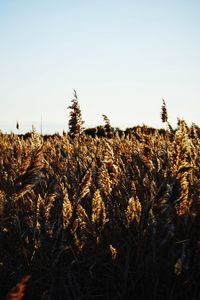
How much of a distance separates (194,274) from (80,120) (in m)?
5.59

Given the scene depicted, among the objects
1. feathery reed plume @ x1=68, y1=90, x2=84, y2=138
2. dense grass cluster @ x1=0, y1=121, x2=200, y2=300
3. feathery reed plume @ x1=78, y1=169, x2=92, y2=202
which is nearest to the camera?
dense grass cluster @ x1=0, y1=121, x2=200, y2=300

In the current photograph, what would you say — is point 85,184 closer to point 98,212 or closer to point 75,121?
point 98,212

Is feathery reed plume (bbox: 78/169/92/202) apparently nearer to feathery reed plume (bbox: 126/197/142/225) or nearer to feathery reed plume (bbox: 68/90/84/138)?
feathery reed plume (bbox: 126/197/142/225)

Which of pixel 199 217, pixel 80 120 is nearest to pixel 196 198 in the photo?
pixel 199 217

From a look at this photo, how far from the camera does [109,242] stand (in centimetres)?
216

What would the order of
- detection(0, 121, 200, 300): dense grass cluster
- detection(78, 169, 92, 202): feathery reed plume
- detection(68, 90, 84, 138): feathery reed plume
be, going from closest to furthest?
detection(0, 121, 200, 300): dense grass cluster < detection(78, 169, 92, 202): feathery reed plume < detection(68, 90, 84, 138): feathery reed plume

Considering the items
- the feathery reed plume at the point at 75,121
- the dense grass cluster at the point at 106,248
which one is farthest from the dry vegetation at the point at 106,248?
the feathery reed plume at the point at 75,121

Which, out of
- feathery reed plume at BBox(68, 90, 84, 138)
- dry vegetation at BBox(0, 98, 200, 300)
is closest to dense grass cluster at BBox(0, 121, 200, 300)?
dry vegetation at BBox(0, 98, 200, 300)

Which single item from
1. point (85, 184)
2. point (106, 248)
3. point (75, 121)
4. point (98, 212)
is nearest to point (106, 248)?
point (106, 248)

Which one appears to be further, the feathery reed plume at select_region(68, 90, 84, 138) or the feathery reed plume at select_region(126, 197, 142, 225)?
the feathery reed plume at select_region(68, 90, 84, 138)

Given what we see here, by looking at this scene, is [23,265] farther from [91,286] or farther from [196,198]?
[196,198]

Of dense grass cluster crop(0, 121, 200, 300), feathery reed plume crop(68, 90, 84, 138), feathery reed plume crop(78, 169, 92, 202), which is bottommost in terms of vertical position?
dense grass cluster crop(0, 121, 200, 300)

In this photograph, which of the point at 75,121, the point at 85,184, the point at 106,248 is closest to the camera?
the point at 85,184

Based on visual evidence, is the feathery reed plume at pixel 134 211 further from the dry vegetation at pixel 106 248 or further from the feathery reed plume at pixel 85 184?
the feathery reed plume at pixel 85 184
